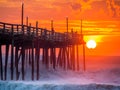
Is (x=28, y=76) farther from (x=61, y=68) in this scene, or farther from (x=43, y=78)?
(x=61, y=68)

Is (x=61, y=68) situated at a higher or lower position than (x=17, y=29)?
lower

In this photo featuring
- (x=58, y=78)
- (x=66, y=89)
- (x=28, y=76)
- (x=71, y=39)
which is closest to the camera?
(x=66, y=89)

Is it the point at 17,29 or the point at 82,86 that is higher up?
the point at 17,29

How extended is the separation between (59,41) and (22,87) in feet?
65.7

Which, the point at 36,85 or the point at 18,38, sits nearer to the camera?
the point at 36,85

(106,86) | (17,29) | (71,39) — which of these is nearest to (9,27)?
(17,29)

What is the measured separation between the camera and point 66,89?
128 feet

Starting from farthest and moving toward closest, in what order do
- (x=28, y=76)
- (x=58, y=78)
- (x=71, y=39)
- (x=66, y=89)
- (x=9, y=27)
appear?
(x=71, y=39), (x=58, y=78), (x=28, y=76), (x=9, y=27), (x=66, y=89)

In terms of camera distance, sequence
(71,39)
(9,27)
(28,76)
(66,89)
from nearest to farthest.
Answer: (66,89)
(9,27)
(28,76)
(71,39)

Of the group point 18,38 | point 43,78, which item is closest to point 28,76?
point 43,78

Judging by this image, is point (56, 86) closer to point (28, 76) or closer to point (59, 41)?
point (28, 76)

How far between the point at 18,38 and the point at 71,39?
19520 millimetres

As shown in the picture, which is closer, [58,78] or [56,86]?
[56,86]

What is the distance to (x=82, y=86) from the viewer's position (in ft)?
130
